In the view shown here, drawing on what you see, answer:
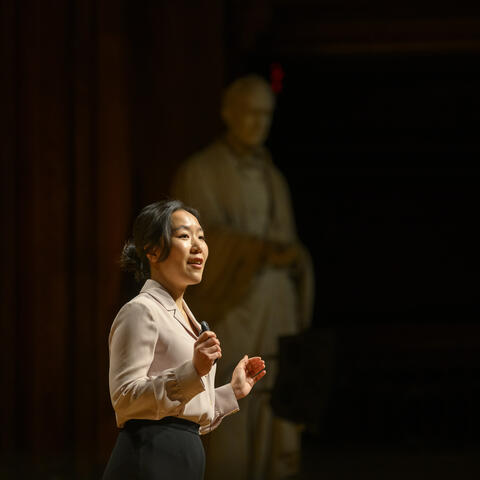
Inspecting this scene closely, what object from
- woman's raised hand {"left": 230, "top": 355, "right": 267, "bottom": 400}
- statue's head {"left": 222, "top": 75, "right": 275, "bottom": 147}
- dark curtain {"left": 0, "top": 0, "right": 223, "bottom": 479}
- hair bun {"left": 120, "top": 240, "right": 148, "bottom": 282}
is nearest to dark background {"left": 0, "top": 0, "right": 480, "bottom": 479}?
dark curtain {"left": 0, "top": 0, "right": 223, "bottom": 479}

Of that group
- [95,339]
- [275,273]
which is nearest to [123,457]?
[275,273]

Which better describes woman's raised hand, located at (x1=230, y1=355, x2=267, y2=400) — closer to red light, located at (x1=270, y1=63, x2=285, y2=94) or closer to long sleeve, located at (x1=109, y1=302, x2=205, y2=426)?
long sleeve, located at (x1=109, y1=302, x2=205, y2=426)

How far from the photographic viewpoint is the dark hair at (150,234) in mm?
2027

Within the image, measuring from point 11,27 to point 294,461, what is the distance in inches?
116

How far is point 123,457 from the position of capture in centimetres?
194

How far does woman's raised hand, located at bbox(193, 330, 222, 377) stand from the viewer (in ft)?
6.02

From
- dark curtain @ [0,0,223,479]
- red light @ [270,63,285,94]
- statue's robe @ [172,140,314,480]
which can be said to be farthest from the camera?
red light @ [270,63,285,94]

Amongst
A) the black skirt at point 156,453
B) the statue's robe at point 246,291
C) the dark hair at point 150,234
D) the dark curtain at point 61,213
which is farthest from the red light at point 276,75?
the black skirt at point 156,453

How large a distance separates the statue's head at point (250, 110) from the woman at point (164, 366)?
2809mm

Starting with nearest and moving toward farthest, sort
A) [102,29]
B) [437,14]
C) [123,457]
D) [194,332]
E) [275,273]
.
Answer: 1. [123,457]
2. [194,332]
3. [275,273]
4. [102,29]
5. [437,14]

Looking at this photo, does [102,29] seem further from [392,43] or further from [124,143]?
[392,43]

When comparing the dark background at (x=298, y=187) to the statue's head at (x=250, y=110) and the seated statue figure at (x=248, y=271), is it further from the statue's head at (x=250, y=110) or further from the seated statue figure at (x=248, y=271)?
the statue's head at (x=250, y=110)

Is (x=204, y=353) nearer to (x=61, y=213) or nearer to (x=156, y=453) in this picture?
(x=156, y=453)

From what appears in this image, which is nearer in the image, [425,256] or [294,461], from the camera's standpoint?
[294,461]
